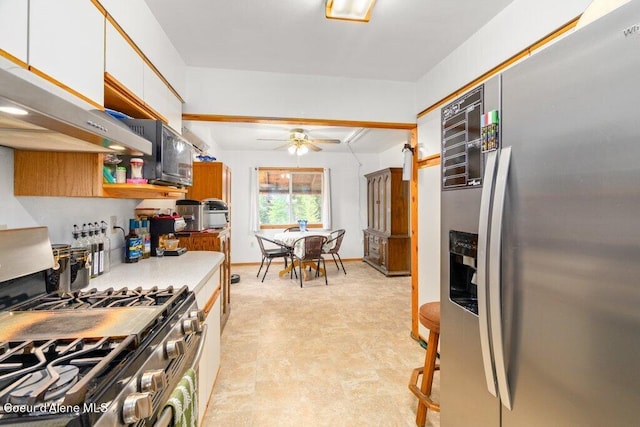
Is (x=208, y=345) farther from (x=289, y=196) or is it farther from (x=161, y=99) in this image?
(x=289, y=196)

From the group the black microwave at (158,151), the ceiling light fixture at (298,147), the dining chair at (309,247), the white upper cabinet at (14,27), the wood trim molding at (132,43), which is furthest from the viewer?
the dining chair at (309,247)

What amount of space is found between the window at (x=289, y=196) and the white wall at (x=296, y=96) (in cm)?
384

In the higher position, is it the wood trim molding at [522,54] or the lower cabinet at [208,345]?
the wood trim molding at [522,54]

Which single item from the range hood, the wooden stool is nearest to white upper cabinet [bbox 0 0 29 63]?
the range hood

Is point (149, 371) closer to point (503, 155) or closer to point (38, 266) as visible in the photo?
point (38, 266)

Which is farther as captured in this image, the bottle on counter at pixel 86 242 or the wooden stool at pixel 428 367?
the wooden stool at pixel 428 367

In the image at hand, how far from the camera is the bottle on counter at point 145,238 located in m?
2.18

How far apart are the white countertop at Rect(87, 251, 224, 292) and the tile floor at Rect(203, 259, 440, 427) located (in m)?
0.89

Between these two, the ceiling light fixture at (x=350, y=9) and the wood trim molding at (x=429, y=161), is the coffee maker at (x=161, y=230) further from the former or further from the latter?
the wood trim molding at (x=429, y=161)

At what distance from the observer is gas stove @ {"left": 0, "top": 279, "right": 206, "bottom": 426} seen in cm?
57

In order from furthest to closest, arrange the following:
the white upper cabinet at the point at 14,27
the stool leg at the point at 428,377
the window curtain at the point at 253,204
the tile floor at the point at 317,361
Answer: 1. the window curtain at the point at 253,204
2. the tile floor at the point at 317,361
3. the stool leg at the point at 428,377
4. the white upper cabinet at the point at 14,27

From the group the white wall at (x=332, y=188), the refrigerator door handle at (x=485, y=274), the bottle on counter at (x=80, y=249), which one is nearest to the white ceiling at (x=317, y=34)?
the refrigerator door handle at (x=485, y=274)

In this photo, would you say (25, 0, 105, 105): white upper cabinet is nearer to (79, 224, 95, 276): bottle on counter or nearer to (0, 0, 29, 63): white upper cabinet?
(0, 0, 29, 63): white upper cabinet

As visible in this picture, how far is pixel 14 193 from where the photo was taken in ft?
4.09
